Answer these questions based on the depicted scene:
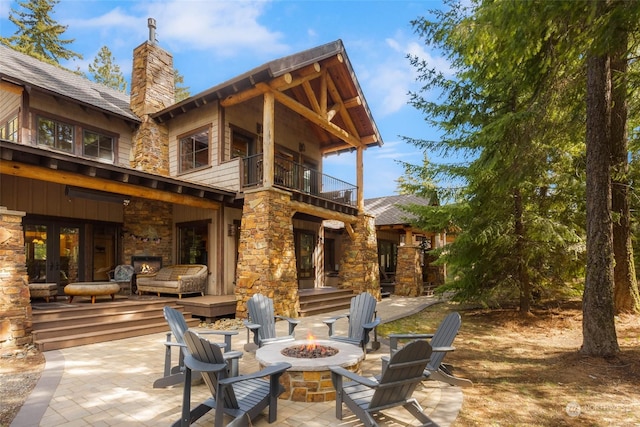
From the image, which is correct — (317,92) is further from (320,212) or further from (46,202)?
(46,202)

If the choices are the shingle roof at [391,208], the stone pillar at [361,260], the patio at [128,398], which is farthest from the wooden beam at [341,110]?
the patio at [128,398]

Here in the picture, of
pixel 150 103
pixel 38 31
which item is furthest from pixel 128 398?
pixel 38 31

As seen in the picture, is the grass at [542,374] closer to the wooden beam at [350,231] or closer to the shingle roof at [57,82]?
the wooden beam at [350,231]

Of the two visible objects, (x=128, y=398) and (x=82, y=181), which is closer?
(x=128, y=398)

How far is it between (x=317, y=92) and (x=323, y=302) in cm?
698

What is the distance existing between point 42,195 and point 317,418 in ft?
31.6

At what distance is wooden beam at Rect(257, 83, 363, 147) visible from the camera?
9.38m

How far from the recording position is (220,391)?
2877mm

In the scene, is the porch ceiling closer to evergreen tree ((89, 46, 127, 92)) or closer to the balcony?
the balcony

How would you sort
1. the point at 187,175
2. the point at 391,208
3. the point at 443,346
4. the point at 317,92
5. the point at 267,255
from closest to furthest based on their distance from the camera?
the point at 443,346
the point at 267,255
the point at 187,175
the point at 317,92
the point at 391,208

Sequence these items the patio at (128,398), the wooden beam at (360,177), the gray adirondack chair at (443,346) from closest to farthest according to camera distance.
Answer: the patio at (128,398)
the gray adirondack chair at (443,346)
the wooden beam at (360,177)

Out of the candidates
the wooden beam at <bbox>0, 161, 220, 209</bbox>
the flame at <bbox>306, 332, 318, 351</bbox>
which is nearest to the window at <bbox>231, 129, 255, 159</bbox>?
the wooden beam at <bbox>0, 161, 220, 209</bbox>

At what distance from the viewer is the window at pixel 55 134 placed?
30.8ft

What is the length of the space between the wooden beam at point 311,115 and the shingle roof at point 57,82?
5205mm
